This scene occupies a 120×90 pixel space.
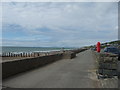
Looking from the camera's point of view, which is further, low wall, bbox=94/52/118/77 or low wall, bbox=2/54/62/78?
low wall, bbox=2/54/62/78

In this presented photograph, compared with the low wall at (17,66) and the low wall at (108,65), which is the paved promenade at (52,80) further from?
the low wall at (108,65)

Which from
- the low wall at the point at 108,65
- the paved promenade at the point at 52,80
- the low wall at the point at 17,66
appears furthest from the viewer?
the low wall at the point at 17,66

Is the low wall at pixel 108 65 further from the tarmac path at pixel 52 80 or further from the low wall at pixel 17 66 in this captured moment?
the low wall at pixel 17 66

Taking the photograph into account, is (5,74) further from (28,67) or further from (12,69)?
(28,67)

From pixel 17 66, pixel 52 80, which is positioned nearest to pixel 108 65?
pixel 52 80

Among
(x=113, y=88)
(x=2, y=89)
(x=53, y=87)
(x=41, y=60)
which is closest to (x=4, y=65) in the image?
(x=2, y=89)

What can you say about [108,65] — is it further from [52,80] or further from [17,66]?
[17,66]

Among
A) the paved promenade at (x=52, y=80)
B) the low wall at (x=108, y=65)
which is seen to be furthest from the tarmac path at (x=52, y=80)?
the low wall at (x=108, y=65)

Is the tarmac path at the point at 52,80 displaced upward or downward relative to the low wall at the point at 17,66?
downward

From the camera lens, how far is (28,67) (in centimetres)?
1330

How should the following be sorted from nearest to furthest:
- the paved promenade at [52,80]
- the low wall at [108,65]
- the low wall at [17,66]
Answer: the paved promenade at [52,80] → the low wall at [108,65] → the low wall at [17,66]

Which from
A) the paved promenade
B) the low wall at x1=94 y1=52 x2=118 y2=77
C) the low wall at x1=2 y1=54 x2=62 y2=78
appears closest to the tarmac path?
the paved promenade

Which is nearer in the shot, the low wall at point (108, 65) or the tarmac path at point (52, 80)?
the tarmac path at point (52, 80)

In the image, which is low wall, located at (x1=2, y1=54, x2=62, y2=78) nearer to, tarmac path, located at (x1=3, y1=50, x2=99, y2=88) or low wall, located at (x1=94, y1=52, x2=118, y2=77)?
tarmac path, located at (x1=3, y1=50, x2=99, y2=88)
